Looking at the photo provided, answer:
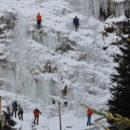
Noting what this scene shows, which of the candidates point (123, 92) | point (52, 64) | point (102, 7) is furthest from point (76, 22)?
point (123, 92)

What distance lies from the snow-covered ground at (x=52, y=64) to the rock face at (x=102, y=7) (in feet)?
4.28

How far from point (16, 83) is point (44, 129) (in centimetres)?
493

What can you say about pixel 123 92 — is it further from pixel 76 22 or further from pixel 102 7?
pixel 102 7

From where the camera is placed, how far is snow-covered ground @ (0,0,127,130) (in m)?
14.9

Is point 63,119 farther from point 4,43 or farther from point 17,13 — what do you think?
point 17,13

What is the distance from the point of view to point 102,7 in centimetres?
1938

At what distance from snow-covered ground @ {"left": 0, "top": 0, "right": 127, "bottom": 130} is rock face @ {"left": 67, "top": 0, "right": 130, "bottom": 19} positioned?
1.30 metres

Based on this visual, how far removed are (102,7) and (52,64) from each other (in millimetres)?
7725

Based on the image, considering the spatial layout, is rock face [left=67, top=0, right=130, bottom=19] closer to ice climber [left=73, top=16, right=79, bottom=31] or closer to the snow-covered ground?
the snow-covered ground

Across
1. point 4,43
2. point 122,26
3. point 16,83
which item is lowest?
point 16,83

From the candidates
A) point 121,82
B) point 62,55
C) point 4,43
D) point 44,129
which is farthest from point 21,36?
point 121,82

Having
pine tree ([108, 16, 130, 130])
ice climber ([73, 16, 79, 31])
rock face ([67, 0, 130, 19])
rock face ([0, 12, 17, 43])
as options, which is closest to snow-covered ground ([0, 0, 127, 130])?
rock face ([0, 12, 17, 43])

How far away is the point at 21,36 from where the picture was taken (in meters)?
17.1

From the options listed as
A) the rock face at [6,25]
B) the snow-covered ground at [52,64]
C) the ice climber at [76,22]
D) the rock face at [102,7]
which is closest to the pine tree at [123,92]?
the snow-covered ground at [52,64]
